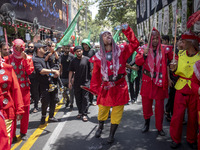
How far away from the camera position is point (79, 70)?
18.7 ft

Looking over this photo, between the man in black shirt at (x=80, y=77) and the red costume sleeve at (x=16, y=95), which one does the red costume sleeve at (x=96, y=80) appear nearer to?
the man in black shirt at (x=80, y=77)

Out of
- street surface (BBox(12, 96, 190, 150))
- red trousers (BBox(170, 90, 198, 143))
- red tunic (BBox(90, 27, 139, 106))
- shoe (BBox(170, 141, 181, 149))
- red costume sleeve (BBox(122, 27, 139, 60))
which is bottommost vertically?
street surface (BBox(12, 96, 190, 150))

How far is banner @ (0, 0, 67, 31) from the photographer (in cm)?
1201

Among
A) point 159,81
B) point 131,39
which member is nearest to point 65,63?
point 131,39

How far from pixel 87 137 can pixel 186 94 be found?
215 cm

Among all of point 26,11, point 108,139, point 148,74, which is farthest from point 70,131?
point 26,11

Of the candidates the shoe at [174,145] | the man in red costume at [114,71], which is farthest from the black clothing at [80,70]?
the shoe at [174,145]

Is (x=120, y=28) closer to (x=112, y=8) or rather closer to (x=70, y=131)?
(x=70, y=131)

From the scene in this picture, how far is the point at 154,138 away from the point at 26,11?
1177cm

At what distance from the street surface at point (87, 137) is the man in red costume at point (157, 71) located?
0.47 m

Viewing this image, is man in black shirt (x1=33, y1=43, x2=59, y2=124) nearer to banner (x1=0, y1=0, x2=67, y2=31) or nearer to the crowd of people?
the crowd of people

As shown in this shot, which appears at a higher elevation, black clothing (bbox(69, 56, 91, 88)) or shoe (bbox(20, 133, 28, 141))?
black clothing (bbox(69, 56, 91, 88))

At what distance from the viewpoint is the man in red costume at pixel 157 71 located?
416cm

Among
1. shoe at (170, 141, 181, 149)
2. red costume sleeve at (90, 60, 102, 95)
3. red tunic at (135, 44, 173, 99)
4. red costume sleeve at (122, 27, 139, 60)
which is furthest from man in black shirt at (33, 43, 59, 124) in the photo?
shoe at (170, 141, 181, 149)
